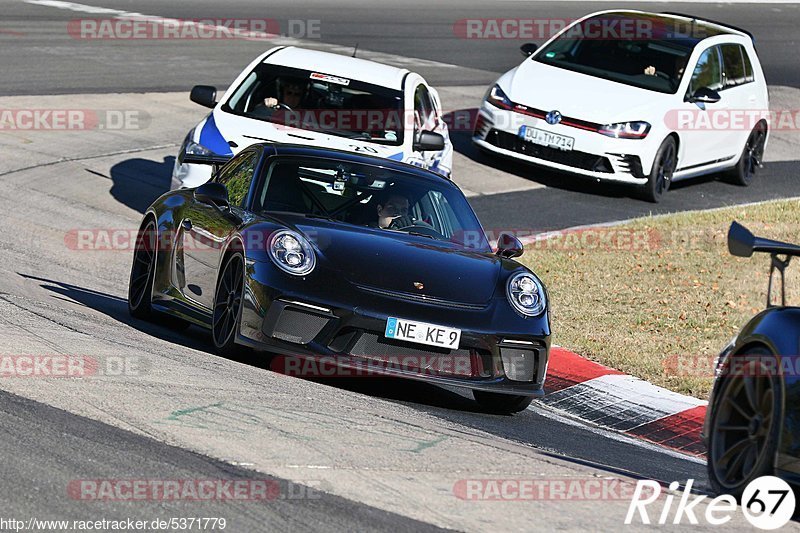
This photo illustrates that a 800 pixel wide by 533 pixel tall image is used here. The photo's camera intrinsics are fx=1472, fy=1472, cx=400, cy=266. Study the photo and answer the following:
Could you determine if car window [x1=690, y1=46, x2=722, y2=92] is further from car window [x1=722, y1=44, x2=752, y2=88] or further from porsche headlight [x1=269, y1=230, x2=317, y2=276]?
porsche headlight [x1=269, y1=230, x2=317, y2=276]

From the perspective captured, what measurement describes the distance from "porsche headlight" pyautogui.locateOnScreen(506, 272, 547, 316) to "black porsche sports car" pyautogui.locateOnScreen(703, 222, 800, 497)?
2.08 meters

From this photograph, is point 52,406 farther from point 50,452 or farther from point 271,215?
point 271,215

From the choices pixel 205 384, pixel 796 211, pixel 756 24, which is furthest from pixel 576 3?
pixel 205 384

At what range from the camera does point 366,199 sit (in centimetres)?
950

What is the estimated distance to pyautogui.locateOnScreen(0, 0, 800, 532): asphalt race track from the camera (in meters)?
5.51

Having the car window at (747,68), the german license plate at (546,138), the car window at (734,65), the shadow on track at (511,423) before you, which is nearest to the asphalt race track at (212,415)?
the shadow on track at (511,423)

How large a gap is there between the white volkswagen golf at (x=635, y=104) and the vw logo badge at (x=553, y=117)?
0.01 m

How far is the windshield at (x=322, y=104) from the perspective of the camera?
45.3 ft

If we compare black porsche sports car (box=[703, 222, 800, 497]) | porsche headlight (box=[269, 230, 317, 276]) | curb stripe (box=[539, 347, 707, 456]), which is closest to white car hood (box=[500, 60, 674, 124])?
curb stripe (box=[539, 347, 707, 456])

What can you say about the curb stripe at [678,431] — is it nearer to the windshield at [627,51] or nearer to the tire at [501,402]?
the tire at [501,402]

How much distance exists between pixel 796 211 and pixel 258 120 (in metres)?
6.30

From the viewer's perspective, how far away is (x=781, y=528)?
5.66m

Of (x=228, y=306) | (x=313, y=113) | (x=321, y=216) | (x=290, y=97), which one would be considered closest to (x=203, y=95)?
(x=290, y=97)

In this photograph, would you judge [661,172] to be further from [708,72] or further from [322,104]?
[322,104]
